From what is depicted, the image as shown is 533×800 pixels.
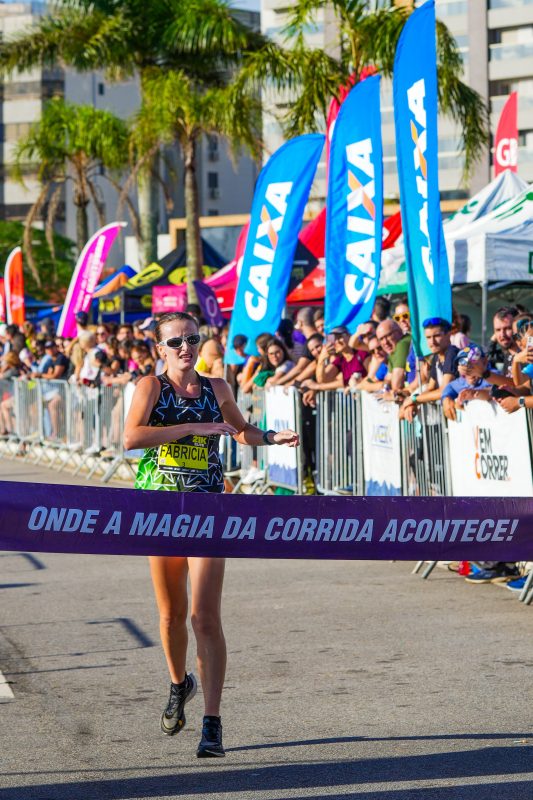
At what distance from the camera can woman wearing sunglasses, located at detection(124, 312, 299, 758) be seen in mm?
5832

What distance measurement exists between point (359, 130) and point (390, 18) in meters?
10.1

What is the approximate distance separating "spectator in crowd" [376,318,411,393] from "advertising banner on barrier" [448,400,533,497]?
1919mm

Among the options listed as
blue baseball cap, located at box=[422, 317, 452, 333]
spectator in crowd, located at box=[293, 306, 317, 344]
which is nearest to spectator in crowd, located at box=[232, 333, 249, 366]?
Answer: spectator in crowd, located at box=[293, 306, 317, 344]

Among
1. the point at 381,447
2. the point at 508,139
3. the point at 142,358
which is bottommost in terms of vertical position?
the point at 381,447

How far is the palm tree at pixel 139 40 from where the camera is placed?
31.5m

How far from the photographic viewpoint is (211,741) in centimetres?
578

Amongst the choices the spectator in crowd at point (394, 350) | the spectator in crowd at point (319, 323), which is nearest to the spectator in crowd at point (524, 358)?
the spectator in crowd at point (394, 350)

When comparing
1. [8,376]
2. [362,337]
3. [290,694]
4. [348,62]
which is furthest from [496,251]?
[8,376]

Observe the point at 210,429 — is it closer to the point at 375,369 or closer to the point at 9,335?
the point at 375,369

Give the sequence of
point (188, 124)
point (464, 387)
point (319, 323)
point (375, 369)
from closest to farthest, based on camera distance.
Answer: point (464, 387)
point (375, 369)
point (319, 323)
point (188, 124)

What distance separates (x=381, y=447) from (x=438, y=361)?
1.01 metres

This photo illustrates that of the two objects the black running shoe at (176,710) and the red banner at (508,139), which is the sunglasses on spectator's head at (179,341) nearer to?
the black running shoe at (176,710)

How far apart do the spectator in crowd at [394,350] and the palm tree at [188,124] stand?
15.2m

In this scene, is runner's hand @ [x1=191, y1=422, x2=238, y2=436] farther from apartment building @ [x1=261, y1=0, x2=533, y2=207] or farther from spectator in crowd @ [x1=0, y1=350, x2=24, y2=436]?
apartment building @ [x1=261, y1=0, x2=533, y2=207]
